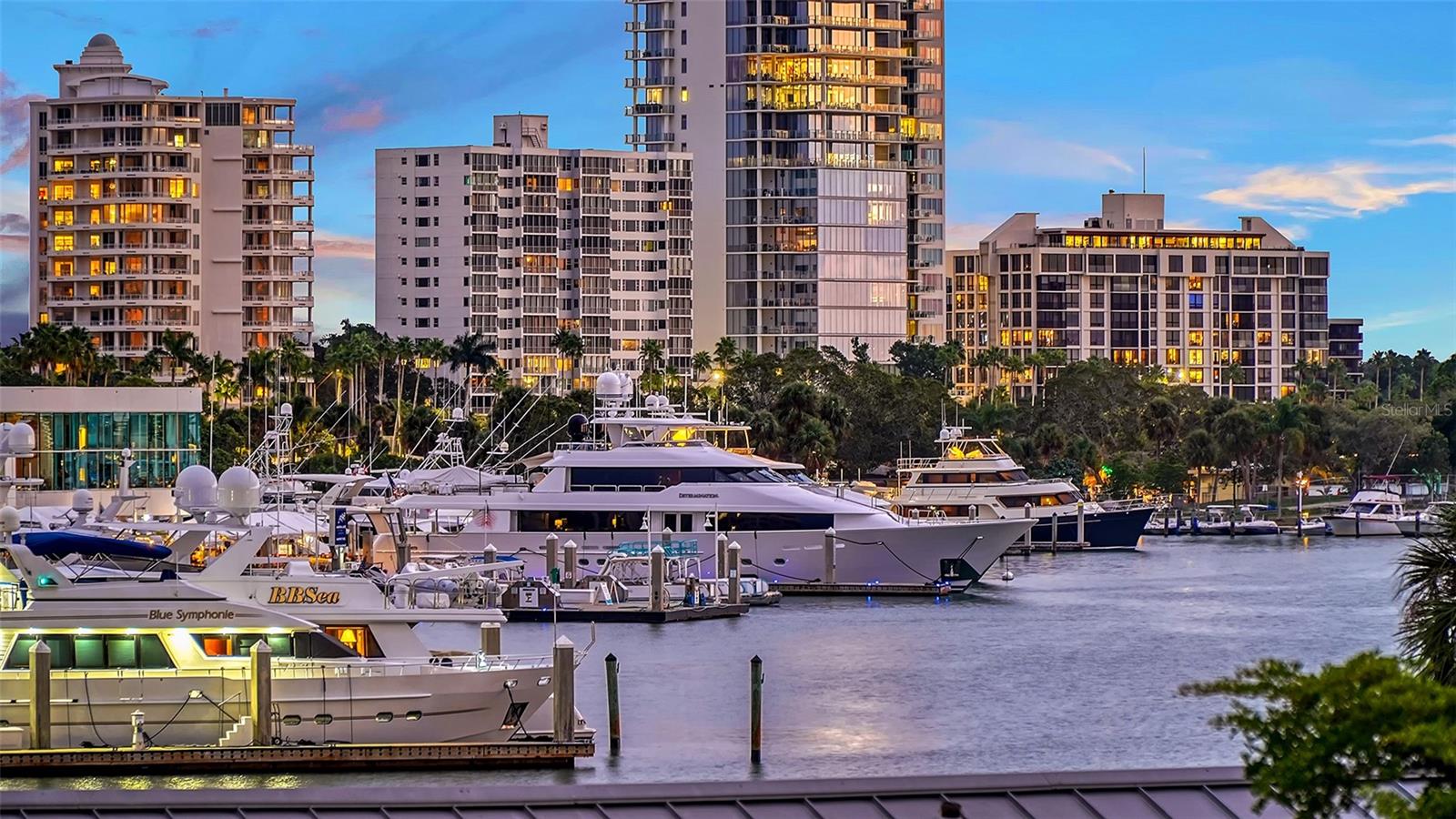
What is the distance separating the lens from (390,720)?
125 feet

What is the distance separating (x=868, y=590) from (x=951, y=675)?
20086mm

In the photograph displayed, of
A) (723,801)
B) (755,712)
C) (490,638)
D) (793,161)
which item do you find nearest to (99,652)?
(490,638)

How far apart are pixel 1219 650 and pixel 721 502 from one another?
19566 mm

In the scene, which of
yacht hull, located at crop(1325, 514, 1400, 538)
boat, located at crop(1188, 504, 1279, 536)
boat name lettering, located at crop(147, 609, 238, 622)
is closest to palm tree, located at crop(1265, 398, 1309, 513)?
boat, located at crop(1188, 504, 1279, 536)

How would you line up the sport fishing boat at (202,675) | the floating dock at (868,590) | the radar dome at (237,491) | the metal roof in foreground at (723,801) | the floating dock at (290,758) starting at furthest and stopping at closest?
the floating dock at (868,590)
the radar dome at (237,491)
the sport fishing boat at (202,675)
the floating dock at (290,758)
the metal roof in foreground at (723,801)

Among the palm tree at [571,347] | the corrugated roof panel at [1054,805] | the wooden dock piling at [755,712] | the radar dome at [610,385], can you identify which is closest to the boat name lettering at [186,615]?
the wooden dock piling at [755,712]

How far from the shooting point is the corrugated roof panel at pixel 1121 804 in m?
19.8

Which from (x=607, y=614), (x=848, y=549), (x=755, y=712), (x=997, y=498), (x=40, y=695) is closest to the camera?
(x=40, y=695)

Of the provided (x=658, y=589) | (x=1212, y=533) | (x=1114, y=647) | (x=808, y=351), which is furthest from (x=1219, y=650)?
(x=808, y=351)

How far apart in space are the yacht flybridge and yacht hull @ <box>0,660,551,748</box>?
3619cm

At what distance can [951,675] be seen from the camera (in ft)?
183

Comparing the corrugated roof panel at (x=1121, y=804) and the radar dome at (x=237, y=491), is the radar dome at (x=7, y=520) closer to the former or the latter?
the radar dome at (x=237, y=491)

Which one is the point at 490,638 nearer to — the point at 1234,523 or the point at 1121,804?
the point at 1121,804

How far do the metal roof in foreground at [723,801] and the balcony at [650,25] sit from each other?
550 ft
